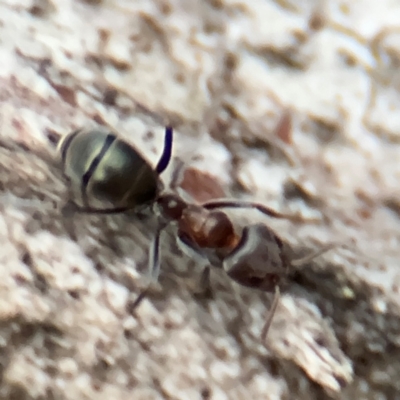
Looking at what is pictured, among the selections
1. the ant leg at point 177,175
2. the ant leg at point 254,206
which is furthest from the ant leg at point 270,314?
the ant leg at point 177,175

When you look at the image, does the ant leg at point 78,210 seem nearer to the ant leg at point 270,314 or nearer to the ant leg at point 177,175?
the ant leg at point 177,175

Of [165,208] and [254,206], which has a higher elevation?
[254,206]

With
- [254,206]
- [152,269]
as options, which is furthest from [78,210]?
[254,206]

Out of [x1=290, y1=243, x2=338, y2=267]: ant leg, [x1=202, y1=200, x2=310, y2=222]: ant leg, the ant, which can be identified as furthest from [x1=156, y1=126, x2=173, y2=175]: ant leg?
[x1=290, y1=243, x2=338, y2=267]: ant leg

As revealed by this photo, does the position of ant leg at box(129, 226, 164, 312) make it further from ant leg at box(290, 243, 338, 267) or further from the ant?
ant leg at box(290, 243, 338, 267)

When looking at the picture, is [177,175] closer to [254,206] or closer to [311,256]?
[254,206]

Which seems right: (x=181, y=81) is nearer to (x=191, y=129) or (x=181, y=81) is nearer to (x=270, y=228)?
(x=191, y=129)
